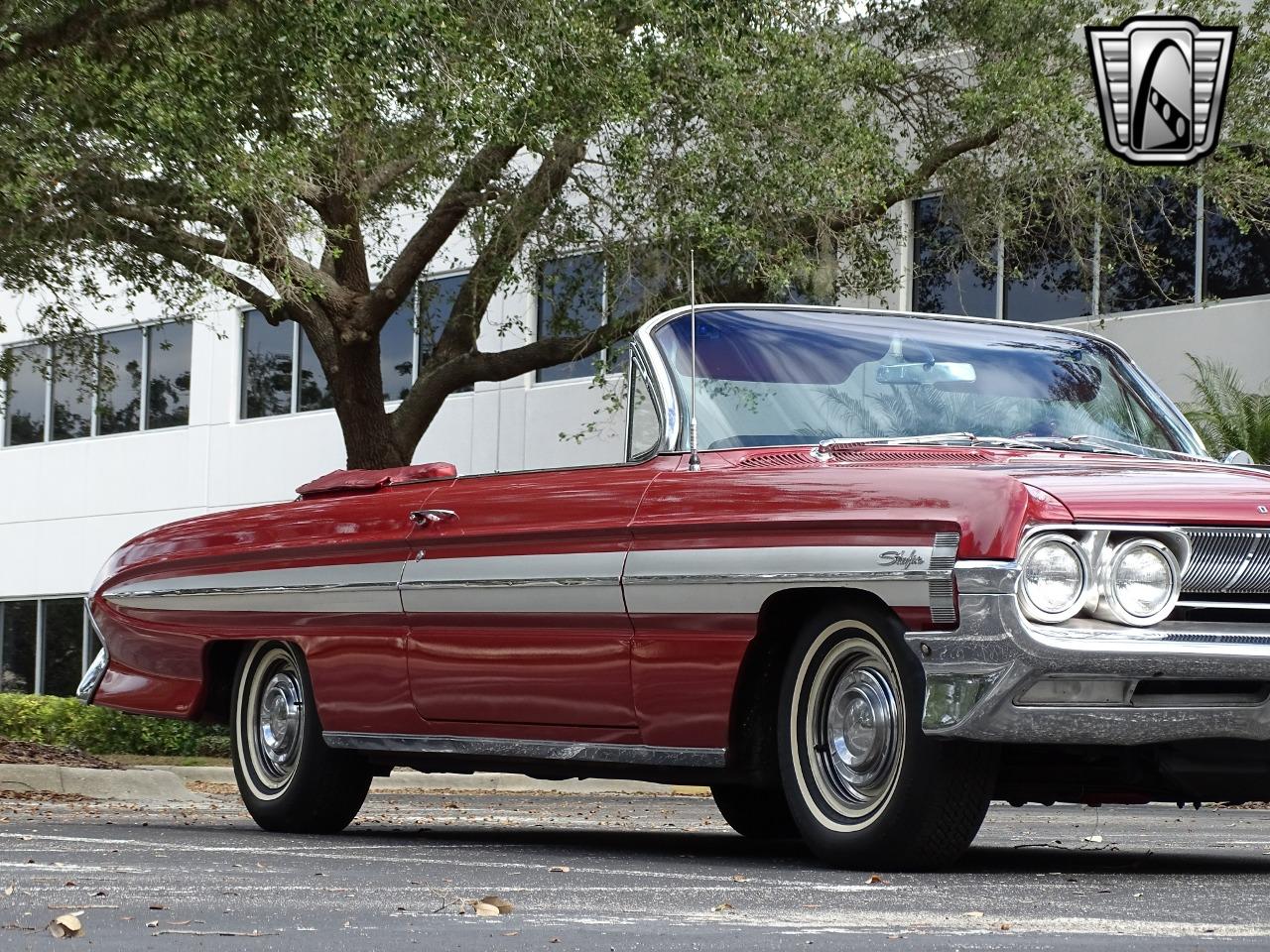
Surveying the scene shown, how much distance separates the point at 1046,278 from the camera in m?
23.4

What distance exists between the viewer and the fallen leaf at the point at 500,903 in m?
5.32

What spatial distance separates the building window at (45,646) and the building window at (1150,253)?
17918 millimetres

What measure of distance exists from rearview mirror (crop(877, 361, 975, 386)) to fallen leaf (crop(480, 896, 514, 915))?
8.97ft

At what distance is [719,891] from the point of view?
591 centimetres

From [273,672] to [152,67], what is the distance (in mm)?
7794

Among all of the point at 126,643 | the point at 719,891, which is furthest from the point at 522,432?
the point at 719,891

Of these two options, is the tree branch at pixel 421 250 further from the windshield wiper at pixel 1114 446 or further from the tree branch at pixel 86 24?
the windshield wiper at pixel 1114 446

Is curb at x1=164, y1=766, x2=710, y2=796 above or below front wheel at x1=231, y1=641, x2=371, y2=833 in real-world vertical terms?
below

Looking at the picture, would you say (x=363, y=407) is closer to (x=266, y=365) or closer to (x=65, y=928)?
(x=266, y=365)

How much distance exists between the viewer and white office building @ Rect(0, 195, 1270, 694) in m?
22.2

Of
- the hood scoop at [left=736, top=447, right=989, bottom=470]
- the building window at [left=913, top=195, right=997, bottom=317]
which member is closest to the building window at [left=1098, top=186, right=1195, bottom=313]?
the building window at [left=913, top=195, right=997, bottom=317]

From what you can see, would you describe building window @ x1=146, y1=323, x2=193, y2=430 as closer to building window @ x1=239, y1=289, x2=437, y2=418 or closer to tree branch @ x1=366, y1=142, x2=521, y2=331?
building window @ x1=239, y1=289, x2=437, y2=418

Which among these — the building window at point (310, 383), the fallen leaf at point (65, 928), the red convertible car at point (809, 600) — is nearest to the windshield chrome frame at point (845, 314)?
the red convertible car at point (809, 600)

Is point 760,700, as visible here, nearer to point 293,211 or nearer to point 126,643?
point 126,643
